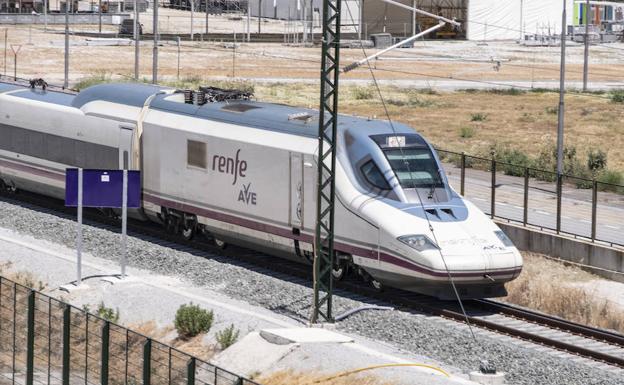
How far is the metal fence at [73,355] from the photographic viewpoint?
17.8 m

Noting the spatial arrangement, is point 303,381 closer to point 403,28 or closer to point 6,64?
point 6,64

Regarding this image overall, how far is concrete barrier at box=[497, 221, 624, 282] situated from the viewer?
102ft

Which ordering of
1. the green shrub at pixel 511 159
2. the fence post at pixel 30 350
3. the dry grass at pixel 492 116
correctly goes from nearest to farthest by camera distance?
the fence post at pixel 30 350
the green shrub at pixel 511 159
the dry grass at pixel 492 116

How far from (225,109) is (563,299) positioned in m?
8.69

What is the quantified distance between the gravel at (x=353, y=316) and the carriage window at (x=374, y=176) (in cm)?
231

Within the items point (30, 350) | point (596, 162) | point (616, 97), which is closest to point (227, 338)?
point (30, 350)

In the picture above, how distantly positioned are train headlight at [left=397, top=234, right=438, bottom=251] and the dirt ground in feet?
83.3

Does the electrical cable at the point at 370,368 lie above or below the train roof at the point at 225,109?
below

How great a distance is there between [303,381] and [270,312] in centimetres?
550

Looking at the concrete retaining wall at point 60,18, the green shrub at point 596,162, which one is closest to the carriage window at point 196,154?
the green shrub at point 596,162

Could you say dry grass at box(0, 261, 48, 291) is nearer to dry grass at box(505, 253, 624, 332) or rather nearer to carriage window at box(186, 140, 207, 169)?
carriage window at box(186, 140, 207, 169)

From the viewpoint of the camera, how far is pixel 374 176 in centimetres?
2639

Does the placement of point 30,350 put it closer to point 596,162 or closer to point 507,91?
point 596,162

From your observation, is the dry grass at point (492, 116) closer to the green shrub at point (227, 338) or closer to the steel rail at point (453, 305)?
the steel rail at point (453, 305)
